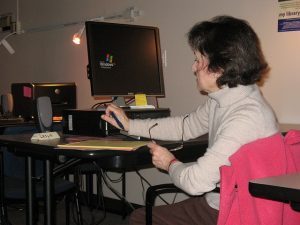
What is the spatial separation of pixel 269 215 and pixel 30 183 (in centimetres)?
118

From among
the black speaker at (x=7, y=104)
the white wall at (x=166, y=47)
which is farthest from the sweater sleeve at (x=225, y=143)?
the black speaker at (x=7, y=104)

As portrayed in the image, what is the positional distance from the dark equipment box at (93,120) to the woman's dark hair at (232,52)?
62 centimetres

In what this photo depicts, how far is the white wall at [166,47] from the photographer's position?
2.50 meters

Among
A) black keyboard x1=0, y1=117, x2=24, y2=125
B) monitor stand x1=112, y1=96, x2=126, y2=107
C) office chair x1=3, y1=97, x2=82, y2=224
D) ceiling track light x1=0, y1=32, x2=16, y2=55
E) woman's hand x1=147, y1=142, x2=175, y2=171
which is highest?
ceiling track light x1=0, y1=32, x2=16, y2=55

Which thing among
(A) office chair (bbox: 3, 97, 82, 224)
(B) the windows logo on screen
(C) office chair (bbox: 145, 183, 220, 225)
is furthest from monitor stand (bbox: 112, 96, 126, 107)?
(C) office chair (bbox: 145, 183, 220, 225)

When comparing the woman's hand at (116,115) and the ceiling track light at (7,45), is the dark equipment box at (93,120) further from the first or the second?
Result: the ceiling track light at (7,45)

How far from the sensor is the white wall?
2.50m

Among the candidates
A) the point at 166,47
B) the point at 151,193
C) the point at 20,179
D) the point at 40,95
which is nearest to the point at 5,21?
the point at 40,95

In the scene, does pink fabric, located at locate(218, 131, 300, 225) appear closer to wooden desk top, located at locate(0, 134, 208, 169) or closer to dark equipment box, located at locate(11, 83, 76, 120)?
wooden desk top, located at locate(0, 134, 208, 169)

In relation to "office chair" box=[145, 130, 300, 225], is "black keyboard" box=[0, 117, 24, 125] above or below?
above

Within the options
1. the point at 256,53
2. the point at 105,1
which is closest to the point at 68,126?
the point at 256,53

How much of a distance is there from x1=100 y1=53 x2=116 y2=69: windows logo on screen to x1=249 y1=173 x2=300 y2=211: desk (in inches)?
53.5

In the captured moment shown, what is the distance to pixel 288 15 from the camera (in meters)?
2.46

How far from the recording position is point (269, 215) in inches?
41.9
